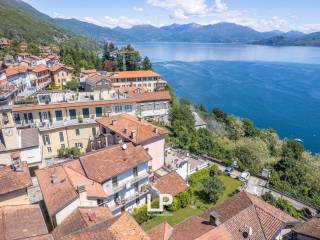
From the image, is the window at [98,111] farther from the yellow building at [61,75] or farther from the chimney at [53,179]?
the yellow building at [61,75]

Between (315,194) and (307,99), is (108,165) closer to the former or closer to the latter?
(315,194)

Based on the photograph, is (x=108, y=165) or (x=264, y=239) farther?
(x=108, y=165)

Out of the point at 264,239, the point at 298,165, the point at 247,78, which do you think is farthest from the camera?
the point at 247,78

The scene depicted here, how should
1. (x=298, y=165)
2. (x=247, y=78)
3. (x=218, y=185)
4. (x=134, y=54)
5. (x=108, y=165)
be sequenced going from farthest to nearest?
(x=247, y=78), (x=134, y=54), (x=298, y=165), (x=218, y=185), (x=108, y=165)

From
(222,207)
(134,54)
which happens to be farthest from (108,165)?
(134,54)

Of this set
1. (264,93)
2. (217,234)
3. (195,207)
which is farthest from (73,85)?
(264,93)

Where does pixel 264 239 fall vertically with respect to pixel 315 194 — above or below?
above

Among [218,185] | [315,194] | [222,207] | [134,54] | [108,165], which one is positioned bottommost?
[315,194]
